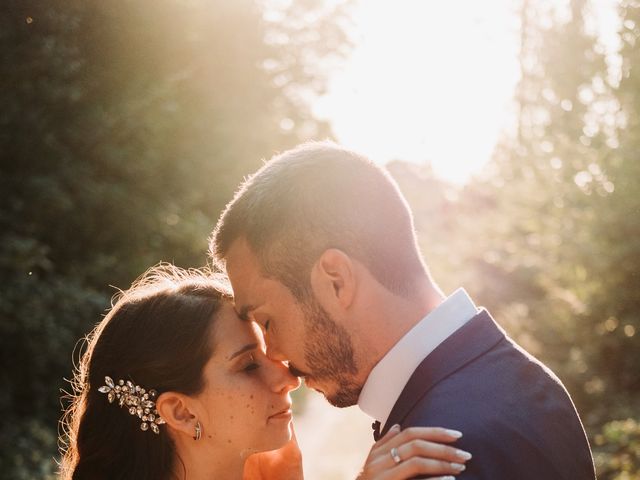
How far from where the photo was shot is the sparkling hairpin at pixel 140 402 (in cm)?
337

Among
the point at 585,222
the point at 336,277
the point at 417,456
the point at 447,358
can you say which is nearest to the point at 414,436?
the point at 417,456

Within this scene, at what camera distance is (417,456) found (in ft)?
6.94

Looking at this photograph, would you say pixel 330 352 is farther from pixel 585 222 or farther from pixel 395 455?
pixel 585 222

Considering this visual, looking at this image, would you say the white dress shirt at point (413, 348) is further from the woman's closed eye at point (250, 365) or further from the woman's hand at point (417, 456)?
the woman's closed eye at point (250, 365)

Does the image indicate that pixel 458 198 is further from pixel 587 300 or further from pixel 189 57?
pixel 587 300

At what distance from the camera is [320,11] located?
15.7m

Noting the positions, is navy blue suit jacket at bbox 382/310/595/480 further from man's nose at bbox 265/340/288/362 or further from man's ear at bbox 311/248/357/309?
man's nose at bbox 265/340/288/362

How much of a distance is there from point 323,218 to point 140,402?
135 centimetres

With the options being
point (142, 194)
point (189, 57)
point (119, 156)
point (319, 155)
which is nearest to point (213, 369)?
point (319, 155)

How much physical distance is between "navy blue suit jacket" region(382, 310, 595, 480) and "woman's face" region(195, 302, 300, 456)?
93cm

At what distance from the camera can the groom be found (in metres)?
2.20

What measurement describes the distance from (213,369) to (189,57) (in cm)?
999

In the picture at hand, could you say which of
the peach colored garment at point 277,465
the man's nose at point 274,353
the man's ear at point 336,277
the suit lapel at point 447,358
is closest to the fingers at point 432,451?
the suit lapel at point 447,358

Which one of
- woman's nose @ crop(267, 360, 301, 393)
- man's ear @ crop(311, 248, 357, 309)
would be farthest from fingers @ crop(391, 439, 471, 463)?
woman's nose @ crop(267, 360, 301, 393)
